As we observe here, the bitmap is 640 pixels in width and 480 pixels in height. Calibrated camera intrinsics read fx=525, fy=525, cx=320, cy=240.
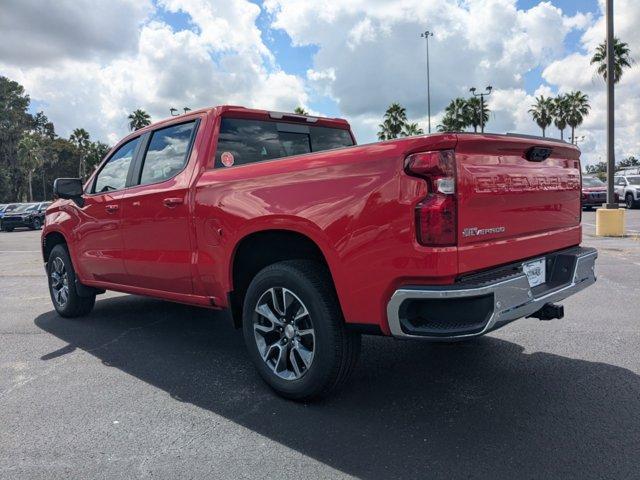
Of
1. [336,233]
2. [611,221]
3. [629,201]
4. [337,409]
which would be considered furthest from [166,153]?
[629,201]

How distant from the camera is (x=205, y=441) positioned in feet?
9.48

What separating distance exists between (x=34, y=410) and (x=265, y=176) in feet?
6.93

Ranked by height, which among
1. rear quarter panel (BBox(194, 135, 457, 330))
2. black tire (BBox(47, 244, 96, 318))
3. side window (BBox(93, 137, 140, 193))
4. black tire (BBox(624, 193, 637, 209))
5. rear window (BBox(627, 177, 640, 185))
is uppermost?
side window (BBox(93, 137, 140, 193))

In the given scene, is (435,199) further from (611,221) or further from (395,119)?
(395,119)

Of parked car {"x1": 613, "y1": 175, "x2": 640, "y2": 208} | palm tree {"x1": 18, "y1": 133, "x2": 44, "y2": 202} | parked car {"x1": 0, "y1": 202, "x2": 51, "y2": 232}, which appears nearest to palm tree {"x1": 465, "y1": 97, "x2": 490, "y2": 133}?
parked car {"x1": 613, "y1": 175, "x2": 640, "y2": 208}

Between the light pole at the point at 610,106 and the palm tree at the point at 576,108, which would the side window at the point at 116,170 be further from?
the palm tree at the point at 576,108

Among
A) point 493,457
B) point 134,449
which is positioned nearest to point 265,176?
point 134,449

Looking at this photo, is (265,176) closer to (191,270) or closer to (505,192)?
(191,270)

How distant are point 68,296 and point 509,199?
4.81 m

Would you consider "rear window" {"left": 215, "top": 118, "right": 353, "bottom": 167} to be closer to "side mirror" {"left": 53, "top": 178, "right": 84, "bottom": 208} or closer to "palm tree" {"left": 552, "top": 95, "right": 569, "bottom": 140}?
"side mirror" {"left": 53, "top": 178, "right": 84, "bottom": 208}

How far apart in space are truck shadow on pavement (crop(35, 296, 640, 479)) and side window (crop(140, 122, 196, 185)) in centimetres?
153

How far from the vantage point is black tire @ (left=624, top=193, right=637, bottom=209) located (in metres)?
24.3

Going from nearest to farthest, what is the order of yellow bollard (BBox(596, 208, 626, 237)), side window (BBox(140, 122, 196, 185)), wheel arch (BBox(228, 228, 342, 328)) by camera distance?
wheel arch (BBox(228, 228, 342, 328))
side window (BBox(140, 122, 196, 185))
yellow bollard (BBox(596, 208, 626, 237))

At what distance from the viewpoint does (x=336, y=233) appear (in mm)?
2920
